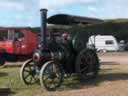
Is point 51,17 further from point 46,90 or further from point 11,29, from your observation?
point 11,29

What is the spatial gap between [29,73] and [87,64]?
2089 millimetres

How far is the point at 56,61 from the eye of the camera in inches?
547

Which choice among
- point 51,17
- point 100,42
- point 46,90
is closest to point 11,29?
point 51,17

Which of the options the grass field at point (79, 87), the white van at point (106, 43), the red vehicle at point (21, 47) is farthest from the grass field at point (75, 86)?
the white van at point (106, 43)

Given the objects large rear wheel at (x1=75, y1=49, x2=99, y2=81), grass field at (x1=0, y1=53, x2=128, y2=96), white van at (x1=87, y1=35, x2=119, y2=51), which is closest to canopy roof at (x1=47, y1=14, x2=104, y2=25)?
large rear wheel at (x1=75, y1=49, x2=99, y2=81)

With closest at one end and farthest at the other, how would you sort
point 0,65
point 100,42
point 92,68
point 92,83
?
point 92,83, point 92,68, point 0,65, point 100,42

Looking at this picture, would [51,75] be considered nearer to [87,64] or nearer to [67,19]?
[87,64]

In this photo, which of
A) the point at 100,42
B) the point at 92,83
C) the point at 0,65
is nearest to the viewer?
the point at 92,83

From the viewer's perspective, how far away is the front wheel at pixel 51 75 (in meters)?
13.3

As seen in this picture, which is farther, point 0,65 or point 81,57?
point 0,65

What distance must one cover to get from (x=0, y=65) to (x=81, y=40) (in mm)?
9038

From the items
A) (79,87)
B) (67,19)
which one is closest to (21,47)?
(67,19)

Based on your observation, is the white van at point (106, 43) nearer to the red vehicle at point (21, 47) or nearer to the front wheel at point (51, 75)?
the red vehicle at point (21, 47)

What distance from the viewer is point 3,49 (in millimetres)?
24359
